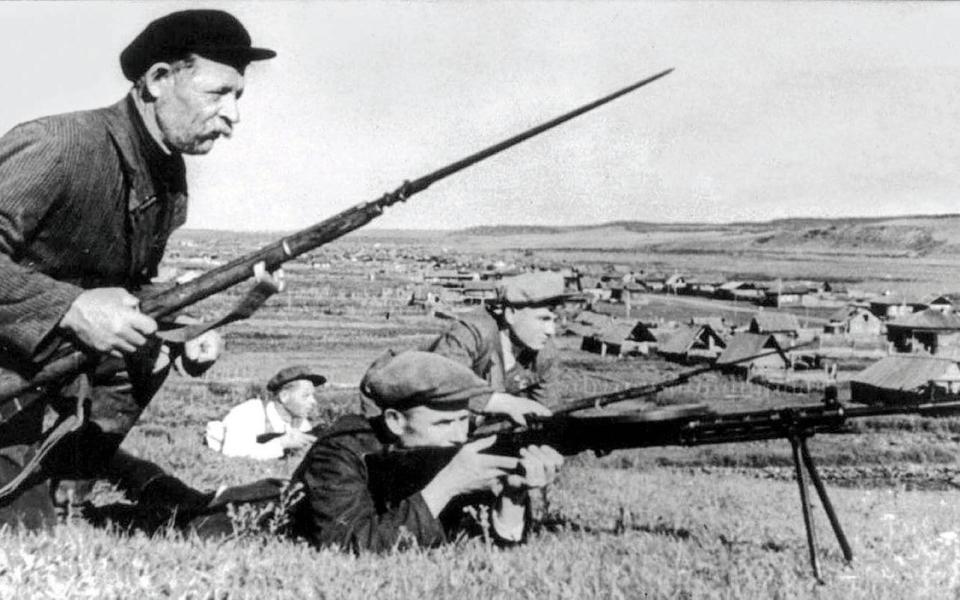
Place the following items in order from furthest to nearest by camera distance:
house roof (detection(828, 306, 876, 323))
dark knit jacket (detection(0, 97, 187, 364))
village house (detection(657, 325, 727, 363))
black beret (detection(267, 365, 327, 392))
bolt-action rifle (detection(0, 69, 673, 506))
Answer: village house (detection(657, 325, 727, 363)), house roof (detection(828, 306, 876, 323)), black beret (detection(267, 365, 327, 392)), bolt-action rifle (detection(0, 69, 673, 506)), dark knit jacket (detection(0, 97, 187, 364))

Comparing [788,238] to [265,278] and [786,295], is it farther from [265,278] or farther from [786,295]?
[265,278]

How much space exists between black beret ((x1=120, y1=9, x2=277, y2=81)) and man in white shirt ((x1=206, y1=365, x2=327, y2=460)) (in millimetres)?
5715

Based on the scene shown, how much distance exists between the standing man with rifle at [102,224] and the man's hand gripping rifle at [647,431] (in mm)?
1249

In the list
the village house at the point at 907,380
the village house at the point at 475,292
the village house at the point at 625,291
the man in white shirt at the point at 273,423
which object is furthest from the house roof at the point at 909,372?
the village house at the point at 625,291

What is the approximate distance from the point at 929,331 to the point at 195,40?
2956cm

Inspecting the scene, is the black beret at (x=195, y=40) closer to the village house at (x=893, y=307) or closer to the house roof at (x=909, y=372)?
the house roof at (x=909, y=372)

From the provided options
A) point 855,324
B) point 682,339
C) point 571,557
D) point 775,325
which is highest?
point 571,557

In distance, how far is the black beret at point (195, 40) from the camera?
426 cm

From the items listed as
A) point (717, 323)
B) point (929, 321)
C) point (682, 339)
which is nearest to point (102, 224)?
point (929, 321)

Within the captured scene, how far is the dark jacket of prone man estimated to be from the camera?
13.9 feet

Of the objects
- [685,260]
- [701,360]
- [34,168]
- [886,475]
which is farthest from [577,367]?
[685,260]

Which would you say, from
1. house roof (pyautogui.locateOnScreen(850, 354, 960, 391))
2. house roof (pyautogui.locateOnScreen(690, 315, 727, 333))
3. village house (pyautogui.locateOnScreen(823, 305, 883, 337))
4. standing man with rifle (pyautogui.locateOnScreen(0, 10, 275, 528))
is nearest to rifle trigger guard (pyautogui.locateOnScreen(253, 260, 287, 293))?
standing man with rifle (pyautogui.locateOnScreen(0, 10, 275, 528))

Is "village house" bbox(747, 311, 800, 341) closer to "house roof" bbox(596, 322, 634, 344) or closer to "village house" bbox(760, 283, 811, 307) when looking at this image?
"village house" bbox(760, 283, 811, 307)

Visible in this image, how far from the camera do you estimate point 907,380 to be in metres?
28.6
